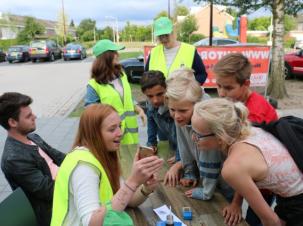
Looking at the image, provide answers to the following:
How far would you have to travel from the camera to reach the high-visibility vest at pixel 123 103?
3.34 m

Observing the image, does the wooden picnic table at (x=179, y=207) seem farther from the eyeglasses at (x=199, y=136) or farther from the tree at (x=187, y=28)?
the tree at (x=187, y=28)

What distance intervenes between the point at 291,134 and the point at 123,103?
1.92 m

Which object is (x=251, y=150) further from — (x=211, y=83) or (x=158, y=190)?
(x=211, y=83)

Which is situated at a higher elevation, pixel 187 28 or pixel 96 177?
pixel 187 28

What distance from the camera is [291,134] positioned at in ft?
5.94

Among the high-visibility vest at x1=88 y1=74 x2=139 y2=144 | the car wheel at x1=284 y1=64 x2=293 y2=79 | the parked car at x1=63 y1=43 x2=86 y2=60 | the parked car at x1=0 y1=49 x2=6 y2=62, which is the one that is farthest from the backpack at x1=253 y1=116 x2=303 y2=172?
the parked car at x1=0 y1=49 x2=6 y2=62

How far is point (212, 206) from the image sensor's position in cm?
206

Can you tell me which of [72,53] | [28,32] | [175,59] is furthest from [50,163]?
[28,32]

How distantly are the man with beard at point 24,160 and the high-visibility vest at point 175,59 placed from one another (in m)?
1.60

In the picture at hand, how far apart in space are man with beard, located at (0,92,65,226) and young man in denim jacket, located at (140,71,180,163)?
0.87 metres

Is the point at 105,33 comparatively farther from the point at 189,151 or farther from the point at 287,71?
the point at 189,151

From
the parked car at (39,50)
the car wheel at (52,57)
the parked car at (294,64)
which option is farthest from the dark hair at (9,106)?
the car wheel at (52,57)

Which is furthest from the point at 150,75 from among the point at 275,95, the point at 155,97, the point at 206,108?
the point at 275,95

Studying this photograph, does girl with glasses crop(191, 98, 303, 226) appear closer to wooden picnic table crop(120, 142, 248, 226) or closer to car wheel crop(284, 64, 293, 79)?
wooden picnic table crop(120, 142, 248, 226)
